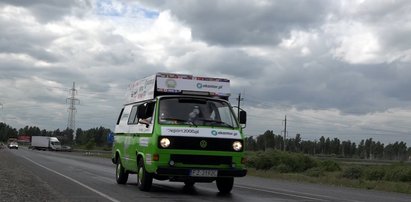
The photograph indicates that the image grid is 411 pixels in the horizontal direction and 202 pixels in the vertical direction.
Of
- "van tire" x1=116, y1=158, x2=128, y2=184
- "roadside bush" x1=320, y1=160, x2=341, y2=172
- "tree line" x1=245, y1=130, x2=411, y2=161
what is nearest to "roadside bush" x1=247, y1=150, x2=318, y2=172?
"roadside bush" x1=320, y1=160, x2=341, y2=172

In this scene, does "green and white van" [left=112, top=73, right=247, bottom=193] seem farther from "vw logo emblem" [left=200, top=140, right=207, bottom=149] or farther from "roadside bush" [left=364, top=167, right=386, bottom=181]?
"roadside bush" [left=364, top=167, right=386, bottom=181]

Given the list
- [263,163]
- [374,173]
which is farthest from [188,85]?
[263,163]

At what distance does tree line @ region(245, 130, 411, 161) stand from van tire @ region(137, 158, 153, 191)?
11145 cm

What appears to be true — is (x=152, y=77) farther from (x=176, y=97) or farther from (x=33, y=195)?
(x=33, y=195)

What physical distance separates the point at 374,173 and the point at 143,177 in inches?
1073

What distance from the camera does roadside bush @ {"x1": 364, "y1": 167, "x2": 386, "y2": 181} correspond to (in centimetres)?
3638

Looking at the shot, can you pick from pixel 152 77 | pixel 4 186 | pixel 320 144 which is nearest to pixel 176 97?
pixel 152 77

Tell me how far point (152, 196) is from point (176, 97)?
2.49 meters

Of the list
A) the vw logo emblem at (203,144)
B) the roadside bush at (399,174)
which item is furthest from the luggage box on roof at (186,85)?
the roadside bush at (399,174)

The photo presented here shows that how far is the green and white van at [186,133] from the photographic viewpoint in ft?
41.1

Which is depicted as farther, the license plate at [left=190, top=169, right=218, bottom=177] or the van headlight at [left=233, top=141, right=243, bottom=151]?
the van headlight at [left=233, top=141, right=243, bottom=151]

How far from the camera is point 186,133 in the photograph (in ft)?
41.2

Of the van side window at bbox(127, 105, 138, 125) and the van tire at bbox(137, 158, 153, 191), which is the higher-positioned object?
the van side window at bbox(127, 105, 138, 125)

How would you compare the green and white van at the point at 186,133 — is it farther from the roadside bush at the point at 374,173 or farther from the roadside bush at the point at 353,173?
the roadside bush at the point at 374,173
